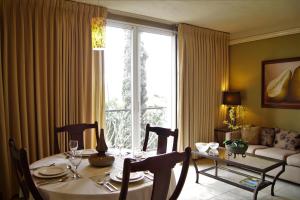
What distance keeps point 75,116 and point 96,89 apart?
501 mm

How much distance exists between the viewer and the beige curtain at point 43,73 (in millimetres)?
2936

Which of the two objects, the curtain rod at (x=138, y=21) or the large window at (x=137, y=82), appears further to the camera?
the large window at (x=137, y=82)

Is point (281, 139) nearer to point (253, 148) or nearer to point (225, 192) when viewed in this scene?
point (253, 148)

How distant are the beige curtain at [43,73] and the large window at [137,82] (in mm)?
437

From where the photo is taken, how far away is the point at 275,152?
3945 mm

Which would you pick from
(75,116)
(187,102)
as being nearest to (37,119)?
(75,116)

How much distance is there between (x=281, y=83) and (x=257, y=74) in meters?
0.53

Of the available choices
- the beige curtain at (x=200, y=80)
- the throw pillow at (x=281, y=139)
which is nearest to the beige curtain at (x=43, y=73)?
the beige curtain at (x=200, y=80)

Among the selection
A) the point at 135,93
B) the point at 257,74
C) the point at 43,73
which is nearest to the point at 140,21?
the point at 135,93

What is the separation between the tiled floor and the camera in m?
3.24

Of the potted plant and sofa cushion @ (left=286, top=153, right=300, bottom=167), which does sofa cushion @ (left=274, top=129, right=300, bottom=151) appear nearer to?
sofa cushion @ (left=286, top=153, right=300, bottom=167)

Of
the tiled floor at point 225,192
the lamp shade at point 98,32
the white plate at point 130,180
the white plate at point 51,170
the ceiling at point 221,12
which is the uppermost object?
the ceiling at point 221,12

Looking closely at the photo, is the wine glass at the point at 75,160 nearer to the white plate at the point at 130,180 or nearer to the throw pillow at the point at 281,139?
the white plate at the point at 130,180

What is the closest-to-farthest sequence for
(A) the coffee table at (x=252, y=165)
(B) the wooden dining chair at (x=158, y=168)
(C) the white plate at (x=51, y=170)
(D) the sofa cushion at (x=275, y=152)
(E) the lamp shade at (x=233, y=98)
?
(B) the wooden dining chair at (x=158, y=168)
(C) the white plate at (x=51, y=170)
(A) the coffee table at (x=252, y=165)
(D) the sofa cushion at (x=275, y=152)
(E) the lamp shade at (x=233, y=98)
